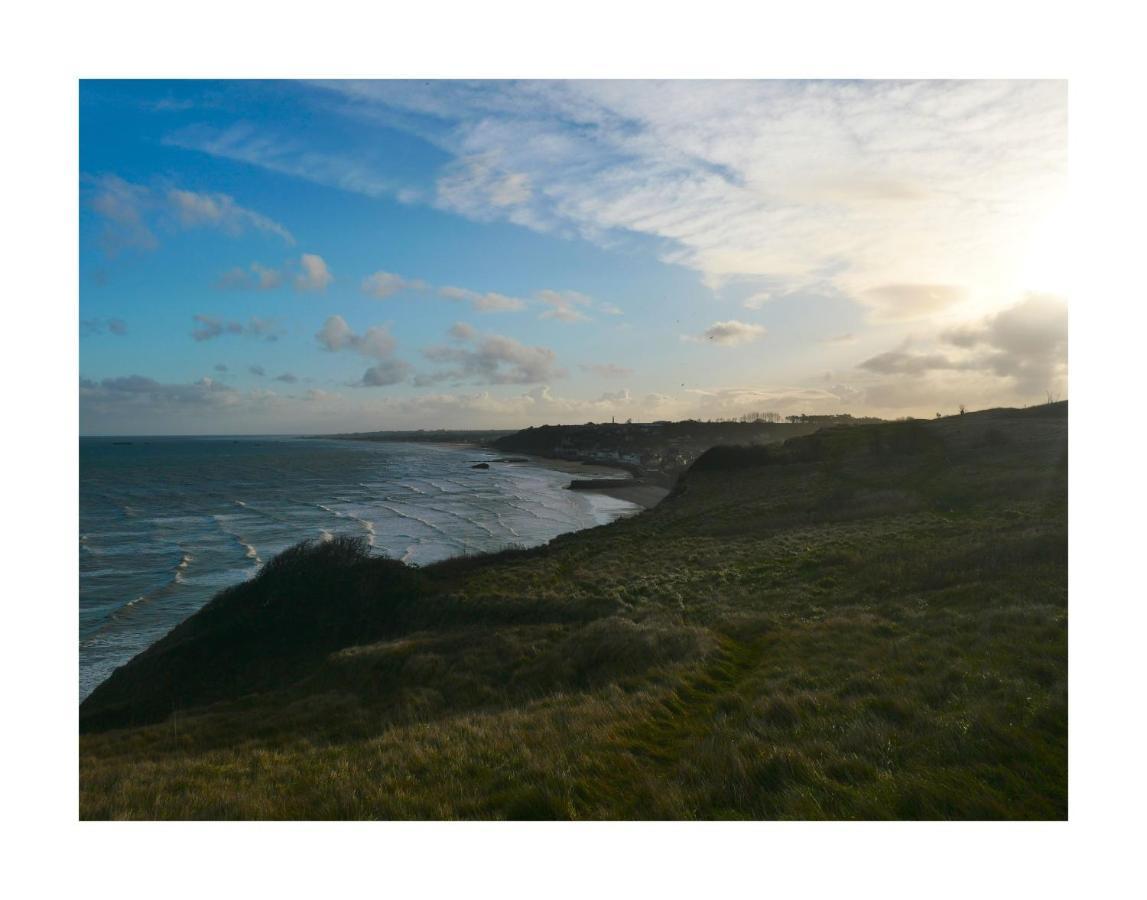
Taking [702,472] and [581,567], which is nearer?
[581,567]

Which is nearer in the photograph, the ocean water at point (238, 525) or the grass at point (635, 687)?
the grass at point (635, 687)

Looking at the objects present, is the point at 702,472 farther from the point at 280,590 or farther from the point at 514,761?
the point at 514,761

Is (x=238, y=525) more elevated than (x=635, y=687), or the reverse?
(x=635, y=687)

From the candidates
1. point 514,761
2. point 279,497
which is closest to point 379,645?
point 514,761

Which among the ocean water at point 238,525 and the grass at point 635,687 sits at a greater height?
the grass at point 635,687

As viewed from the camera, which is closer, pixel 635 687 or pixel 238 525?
pixel 635 687
